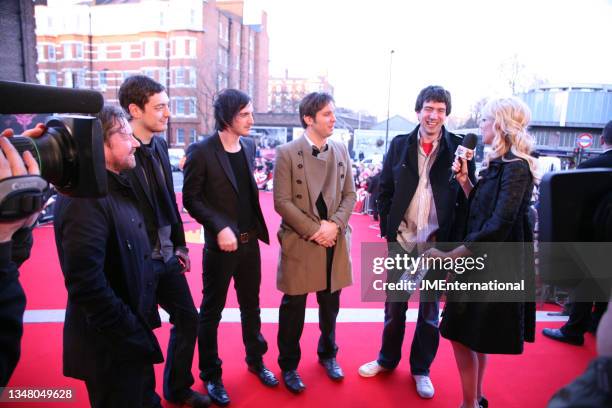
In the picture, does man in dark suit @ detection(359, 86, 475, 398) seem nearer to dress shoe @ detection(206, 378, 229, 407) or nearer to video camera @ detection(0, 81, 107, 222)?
dress shoe @ detection(206, 378, 229, 407)

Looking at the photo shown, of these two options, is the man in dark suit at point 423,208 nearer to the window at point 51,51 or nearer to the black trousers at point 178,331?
the black trousers at point 178,331

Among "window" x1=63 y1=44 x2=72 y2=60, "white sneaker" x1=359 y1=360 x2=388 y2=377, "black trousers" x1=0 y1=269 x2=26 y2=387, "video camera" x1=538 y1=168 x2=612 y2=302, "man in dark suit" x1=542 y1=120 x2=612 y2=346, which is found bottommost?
"white sneaker" x1=359 y1=360 x2=388 y2=377

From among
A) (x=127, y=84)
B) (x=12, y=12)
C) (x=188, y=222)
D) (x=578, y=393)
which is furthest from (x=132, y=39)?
(x=578, y=393)

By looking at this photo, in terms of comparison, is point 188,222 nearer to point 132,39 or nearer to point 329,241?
point 329,241

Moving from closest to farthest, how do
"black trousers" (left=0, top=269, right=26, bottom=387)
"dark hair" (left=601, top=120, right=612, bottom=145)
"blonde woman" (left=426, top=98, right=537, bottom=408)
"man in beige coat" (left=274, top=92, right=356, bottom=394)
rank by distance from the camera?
"black trousers" (left=0, top=269, right=26, bottom=387) → "blonde woman" (left=426, top=98, right=537, bottom=408) → "man in beige coat" (left=274, top=92, right=356, bottom=394) → "dark hair" (left=601, top=120, right=612, bottom=145)

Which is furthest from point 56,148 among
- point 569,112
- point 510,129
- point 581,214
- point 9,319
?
point 569,112

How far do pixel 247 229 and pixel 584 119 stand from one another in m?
29.3

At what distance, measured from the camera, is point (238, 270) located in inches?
117

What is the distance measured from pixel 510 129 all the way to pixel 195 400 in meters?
2.66

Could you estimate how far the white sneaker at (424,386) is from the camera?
280 cm

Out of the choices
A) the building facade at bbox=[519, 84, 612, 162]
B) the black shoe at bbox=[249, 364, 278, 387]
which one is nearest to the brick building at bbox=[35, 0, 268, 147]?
the building facade at bbox=[519, 84, 612, 162]

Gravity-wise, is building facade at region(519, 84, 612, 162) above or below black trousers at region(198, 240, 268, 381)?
above

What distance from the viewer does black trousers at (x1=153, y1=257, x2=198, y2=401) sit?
2.59 m

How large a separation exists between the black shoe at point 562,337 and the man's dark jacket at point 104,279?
143 inches
